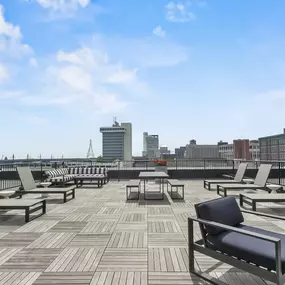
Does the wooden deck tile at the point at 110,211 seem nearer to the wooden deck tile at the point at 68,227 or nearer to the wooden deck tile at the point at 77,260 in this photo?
the wooden deck tile at the point at 68,227

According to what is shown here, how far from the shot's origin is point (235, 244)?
205 centimetres

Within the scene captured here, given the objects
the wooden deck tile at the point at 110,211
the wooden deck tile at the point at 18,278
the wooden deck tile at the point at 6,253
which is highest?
the wooden deck tile at the point at 18,278

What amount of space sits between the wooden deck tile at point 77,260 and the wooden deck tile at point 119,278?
192mm

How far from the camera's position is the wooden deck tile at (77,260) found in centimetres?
246

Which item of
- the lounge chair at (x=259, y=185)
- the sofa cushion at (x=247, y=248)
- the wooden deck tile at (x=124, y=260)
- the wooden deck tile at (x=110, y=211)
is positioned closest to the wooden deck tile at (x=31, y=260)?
the wooden deck tile at (x=124, y=260)

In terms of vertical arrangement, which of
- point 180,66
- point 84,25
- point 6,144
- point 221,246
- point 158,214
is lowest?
point 158,214

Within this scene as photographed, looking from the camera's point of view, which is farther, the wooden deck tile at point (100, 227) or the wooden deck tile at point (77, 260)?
the wooden deck tile at point (100, 227)

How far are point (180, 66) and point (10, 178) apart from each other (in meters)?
9.25

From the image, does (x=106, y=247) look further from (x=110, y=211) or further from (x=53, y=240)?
(x=110, y=211)

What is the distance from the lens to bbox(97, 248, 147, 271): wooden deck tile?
97.0 inches

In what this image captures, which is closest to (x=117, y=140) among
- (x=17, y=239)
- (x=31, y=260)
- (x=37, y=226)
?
(x=37, y=226)

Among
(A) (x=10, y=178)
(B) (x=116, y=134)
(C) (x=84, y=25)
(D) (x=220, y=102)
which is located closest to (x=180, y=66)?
(C) (x=84, y=25)

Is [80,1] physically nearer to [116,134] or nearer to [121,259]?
[121,259]

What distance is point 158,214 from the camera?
4.85 metres
